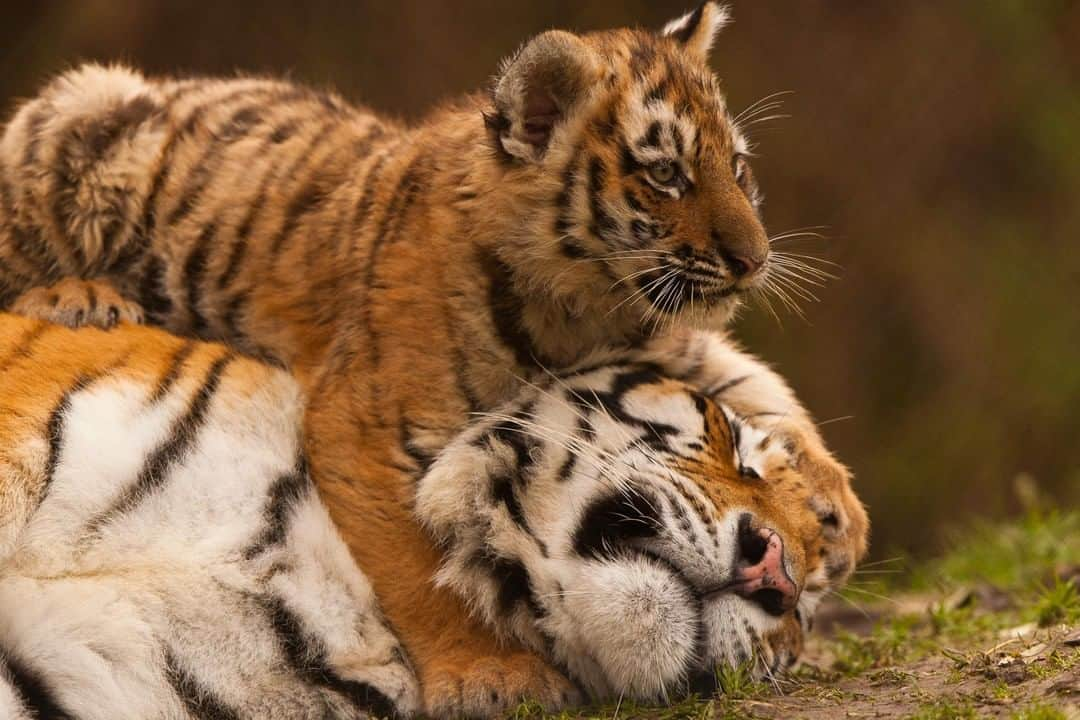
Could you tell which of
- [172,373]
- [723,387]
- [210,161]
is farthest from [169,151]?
[723,387]

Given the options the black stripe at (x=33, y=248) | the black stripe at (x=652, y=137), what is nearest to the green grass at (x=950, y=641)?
the black stripe at (x=652, y=137)

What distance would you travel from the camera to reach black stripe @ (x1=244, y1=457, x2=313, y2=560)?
254cm

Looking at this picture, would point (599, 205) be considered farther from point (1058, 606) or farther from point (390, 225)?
point (1058, 606)

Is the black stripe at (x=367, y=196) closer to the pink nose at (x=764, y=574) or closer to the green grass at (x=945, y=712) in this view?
the pink nose at (x=764, y=574)

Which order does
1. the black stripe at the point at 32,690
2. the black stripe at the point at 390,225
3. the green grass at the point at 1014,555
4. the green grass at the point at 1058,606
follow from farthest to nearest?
the green grass at the point at 1014,555 → the green grass at the point at 1058,606 → the black stripe at the point at 390,225 → the black stripe at the point at 32,690

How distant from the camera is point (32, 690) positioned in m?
2.28

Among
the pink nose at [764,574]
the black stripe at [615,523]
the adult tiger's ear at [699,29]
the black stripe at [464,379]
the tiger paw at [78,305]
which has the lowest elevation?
the pink nose at [764,574]

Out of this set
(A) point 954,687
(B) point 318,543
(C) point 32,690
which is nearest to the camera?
(C) point 32,690

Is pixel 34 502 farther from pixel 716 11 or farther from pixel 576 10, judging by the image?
pixel 576 10

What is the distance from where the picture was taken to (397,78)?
7.28 metres

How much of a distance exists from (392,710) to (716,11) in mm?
1945

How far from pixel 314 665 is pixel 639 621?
0.62m

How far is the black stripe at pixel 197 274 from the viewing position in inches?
131

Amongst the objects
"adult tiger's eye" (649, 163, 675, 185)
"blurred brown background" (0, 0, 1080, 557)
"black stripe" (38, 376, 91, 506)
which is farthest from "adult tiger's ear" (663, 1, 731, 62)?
"blurred brown background" (0, 0, 1080, 557)
